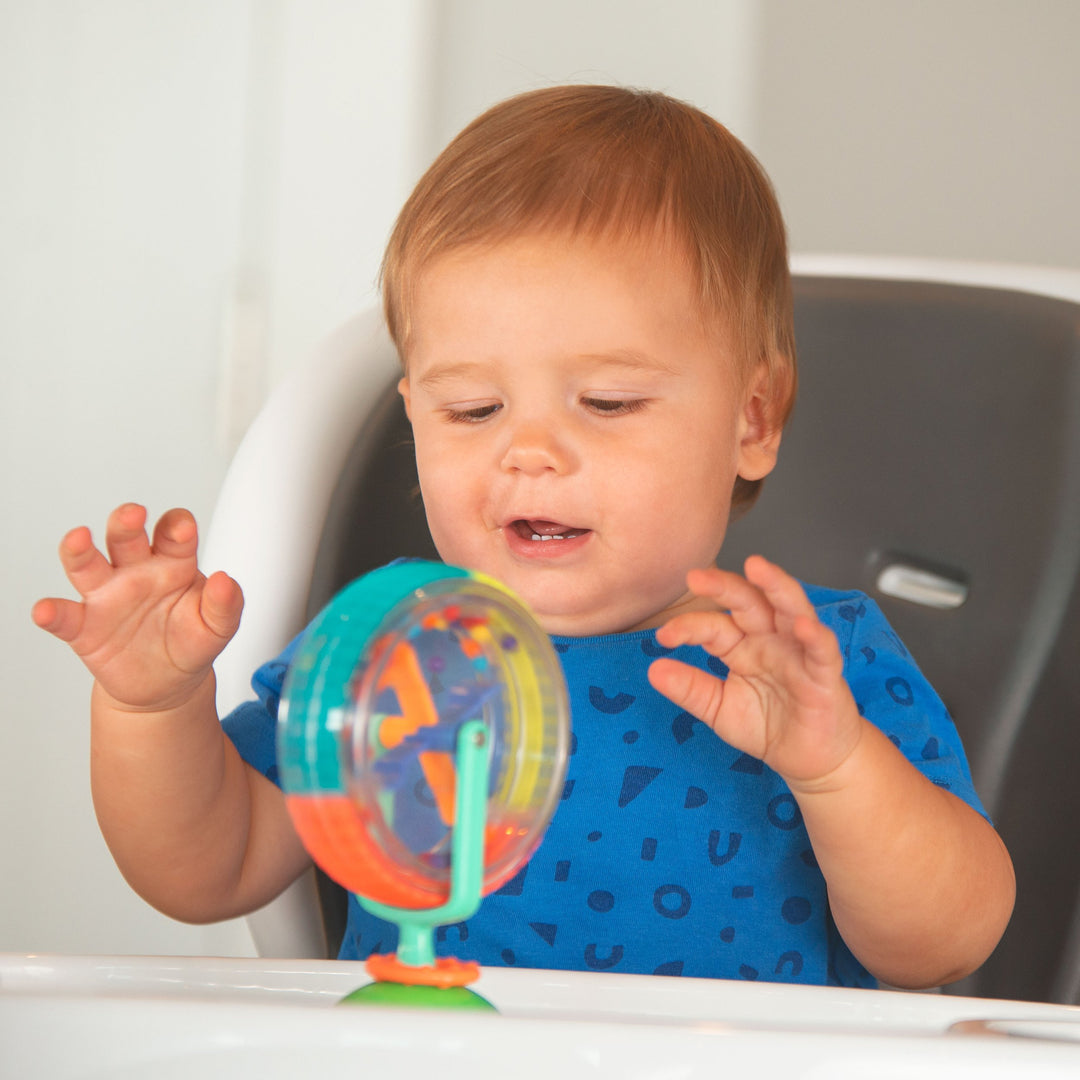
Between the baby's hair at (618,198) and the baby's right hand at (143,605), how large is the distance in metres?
0.25

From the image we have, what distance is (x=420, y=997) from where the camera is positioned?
1.21ft

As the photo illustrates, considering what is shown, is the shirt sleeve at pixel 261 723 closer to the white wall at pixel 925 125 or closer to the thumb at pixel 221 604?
the thumb at pixel 221 604

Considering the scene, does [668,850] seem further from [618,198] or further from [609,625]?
[618,198]

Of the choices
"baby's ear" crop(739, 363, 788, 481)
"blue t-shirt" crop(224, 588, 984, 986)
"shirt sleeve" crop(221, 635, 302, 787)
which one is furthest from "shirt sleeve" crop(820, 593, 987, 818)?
"shirt sleeve" crop(221, 635, 302, 787)

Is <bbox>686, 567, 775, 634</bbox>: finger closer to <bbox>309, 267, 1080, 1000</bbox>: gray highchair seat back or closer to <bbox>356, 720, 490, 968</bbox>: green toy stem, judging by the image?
<bbox>356, 720, 490, 968</bbox>: green toy stem

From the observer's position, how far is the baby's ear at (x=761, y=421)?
803 millimetres

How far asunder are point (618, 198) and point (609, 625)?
0.24 m

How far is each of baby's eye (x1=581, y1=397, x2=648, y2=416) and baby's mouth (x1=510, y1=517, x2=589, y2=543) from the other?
65 mm

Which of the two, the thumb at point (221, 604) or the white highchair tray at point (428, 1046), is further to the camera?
the thumb at point (221, 604)

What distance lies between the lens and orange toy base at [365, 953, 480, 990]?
0.38 meters

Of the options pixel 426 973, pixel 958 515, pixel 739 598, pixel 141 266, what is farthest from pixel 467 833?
pixel 141 266

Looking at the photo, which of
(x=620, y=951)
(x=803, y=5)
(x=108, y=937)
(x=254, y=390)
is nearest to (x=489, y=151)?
(x=620, y=951)

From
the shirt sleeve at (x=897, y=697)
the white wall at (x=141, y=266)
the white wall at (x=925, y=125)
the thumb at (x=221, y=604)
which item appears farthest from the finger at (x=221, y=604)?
the white wall at (x=925, y=125)

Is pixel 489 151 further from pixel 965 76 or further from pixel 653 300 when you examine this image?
pixel 965 76
